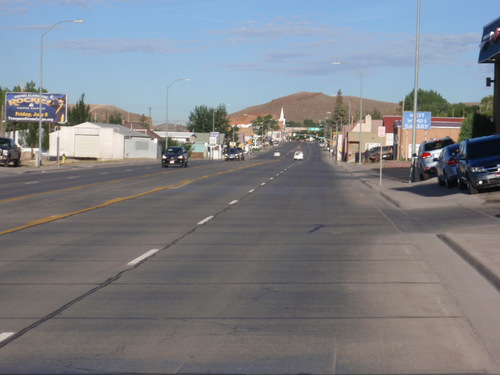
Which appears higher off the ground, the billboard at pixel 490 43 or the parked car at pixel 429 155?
the billboard at pixel 490 43

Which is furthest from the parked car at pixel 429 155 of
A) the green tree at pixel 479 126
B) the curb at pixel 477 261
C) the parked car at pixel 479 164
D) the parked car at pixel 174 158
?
the parked car at pixel 174 158

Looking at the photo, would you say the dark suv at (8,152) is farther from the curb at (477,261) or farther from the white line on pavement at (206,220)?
the curb at (477,261)

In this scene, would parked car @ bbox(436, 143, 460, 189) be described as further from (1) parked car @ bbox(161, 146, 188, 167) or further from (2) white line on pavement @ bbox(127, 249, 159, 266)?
(1) parked car @ bbox(161, 146, 188, 167)

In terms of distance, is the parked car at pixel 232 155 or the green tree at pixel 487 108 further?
the parked car at pixel 232 155

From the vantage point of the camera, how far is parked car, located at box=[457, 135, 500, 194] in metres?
26.3

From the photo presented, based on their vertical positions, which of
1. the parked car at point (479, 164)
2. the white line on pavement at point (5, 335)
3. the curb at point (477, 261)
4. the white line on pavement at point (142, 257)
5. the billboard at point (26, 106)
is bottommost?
the white line on pavement at point (5, 335)

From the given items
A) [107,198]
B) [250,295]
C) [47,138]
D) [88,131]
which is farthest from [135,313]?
[47,138]

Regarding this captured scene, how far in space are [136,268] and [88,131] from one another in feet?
311

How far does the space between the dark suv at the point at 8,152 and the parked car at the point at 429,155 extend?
31.4 metres

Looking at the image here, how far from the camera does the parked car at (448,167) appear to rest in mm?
31156

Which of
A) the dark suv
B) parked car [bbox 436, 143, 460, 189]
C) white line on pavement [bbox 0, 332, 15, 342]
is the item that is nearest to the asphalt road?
white line on pavement [bbox 0, 332, 15, 342]

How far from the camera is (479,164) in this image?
26.5 metres

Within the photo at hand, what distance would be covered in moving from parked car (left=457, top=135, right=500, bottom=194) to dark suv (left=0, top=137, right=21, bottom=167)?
126 feet

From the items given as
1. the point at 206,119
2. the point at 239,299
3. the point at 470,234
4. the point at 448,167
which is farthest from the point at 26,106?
the point at 206,119
